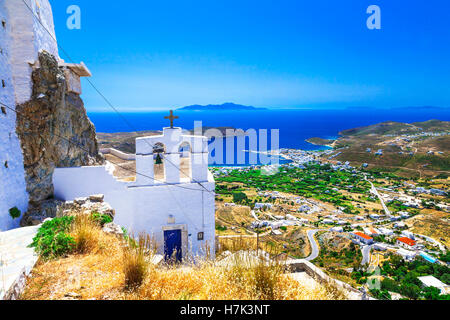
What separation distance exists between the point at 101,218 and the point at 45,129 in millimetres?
4072

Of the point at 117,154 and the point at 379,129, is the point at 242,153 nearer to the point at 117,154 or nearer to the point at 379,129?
the point at 379,129

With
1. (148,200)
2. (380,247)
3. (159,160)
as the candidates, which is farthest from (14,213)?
(380,247)

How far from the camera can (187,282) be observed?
10.6ft

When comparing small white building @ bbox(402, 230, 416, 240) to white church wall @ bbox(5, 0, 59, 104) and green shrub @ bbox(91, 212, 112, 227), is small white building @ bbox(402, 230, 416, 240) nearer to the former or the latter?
green shrub @ bbox(91, 212, 112, 227)

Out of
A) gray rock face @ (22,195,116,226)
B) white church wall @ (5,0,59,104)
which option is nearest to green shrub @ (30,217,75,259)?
gray rock face @ (22,195,116,226)

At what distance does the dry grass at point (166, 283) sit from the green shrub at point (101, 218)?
158 cm

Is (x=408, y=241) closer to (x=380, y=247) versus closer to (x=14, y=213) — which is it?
(x=380, y=247)

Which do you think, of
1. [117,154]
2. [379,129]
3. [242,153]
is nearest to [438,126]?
[379,129]

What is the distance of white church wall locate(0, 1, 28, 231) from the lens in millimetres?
6293

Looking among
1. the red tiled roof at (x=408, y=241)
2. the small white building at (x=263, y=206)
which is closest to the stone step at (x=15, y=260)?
the red tiled roof at (x=408, y=241)

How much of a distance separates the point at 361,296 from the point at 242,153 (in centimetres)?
9259

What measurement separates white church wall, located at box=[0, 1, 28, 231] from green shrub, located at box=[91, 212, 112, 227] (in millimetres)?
2612

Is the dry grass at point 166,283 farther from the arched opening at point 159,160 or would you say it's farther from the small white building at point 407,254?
the small white building at point 407,254

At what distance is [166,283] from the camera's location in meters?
3.14
